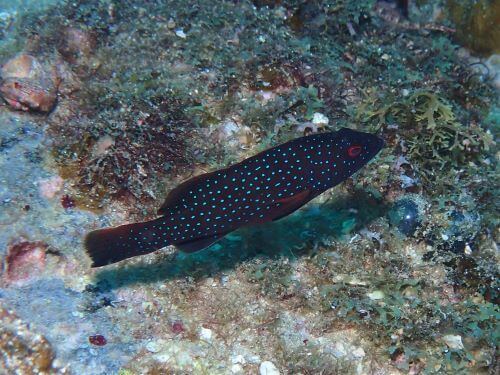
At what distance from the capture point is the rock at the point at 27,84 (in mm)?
6418

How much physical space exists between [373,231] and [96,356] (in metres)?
3.82

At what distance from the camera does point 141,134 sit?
18.9 feet

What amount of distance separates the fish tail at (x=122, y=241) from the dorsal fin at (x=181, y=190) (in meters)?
0.19

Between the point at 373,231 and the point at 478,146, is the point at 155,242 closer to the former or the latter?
the point at 373,231

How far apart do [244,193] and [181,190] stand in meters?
0.68

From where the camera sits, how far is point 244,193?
14.1 feet

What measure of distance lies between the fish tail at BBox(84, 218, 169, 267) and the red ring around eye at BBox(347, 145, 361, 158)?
2.16m

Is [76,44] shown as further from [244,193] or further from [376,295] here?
[376,295]

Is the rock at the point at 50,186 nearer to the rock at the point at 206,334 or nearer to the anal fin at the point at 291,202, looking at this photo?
the rock at the point at 206,334

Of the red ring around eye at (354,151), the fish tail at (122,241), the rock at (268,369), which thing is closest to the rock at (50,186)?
the fish tail at (122,241)

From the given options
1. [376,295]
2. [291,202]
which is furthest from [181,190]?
[376,295]

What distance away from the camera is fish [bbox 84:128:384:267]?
4.29 meters

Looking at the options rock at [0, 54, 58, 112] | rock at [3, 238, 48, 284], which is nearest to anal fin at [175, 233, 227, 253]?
rock at [3, 238, 48, 284]

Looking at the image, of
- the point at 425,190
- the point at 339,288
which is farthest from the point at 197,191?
the point at 425,190
